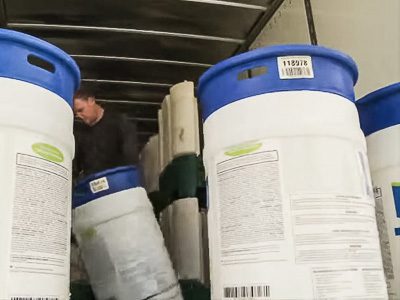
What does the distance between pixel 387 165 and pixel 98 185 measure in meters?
0.53

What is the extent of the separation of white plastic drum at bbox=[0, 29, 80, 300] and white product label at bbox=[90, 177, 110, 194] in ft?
0.78

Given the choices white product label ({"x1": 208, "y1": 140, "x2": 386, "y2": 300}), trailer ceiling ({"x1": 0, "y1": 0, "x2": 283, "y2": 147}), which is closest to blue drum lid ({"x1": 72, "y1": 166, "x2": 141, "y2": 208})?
white product label ({"x1": 208, "y1": 140, "x2": 386, "y2": 300})

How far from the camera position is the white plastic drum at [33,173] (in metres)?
0.72

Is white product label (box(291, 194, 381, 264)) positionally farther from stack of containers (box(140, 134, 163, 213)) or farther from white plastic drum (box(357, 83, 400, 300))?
stack of containers (box(140, 134, 163, 213))

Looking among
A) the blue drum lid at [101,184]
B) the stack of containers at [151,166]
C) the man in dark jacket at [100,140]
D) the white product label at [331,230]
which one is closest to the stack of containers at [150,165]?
the stack of containers at [151,166]

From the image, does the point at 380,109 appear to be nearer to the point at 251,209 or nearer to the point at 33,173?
the point at 251,209

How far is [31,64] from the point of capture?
2.69 ft

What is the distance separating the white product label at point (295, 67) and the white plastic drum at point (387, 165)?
0.52 feet

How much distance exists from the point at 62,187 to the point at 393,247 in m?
0.49

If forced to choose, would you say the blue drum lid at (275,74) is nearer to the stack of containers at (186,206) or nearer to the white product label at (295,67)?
the white product label at (295,67)

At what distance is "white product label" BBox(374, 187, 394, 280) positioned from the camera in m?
0.85

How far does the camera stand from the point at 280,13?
159cm

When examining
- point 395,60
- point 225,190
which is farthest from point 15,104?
point 395,60

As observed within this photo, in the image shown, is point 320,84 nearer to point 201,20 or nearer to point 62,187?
point 62,187
